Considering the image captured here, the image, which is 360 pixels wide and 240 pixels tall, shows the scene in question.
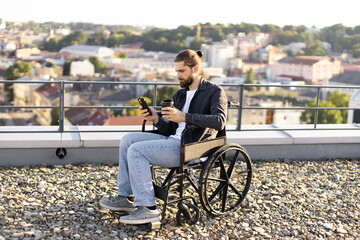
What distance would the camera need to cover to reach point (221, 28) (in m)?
130

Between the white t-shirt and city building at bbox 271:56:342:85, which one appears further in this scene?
city building at bbox 271:56:342:85

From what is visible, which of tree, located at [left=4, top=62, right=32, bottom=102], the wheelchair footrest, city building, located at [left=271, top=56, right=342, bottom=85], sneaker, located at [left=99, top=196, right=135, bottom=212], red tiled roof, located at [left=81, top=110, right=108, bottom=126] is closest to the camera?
the wheelchair footrest

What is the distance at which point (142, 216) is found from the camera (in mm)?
3148

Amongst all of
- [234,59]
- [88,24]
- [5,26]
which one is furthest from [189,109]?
[88,24]

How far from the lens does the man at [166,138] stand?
316 cm

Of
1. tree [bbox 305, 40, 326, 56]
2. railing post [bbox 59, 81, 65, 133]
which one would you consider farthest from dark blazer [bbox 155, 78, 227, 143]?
tree [bbox 305, 40, 326, 56]

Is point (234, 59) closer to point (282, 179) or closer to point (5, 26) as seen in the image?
point (5, 26)

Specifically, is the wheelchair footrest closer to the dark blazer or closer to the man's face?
the dark blazer

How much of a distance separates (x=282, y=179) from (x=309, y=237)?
138 cm

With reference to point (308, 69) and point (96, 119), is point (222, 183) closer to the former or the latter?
point (96, 119)

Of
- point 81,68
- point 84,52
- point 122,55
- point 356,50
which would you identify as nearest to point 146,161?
point 81,68

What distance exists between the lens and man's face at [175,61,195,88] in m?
3.28

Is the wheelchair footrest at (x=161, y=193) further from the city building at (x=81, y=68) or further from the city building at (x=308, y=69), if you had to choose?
the city building at (x=308, y=69)

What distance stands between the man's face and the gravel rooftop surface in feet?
3.26
